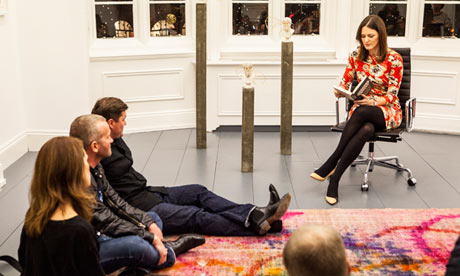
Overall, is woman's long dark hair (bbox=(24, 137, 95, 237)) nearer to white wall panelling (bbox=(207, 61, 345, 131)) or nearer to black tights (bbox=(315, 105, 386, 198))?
black tights (bbox=(315, 105, 386, 198))

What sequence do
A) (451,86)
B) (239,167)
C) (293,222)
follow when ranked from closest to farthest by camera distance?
(293,222) → (239,167) → (451,86)

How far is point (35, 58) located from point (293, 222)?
3.02 m

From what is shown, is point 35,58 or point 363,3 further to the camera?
point 363,3

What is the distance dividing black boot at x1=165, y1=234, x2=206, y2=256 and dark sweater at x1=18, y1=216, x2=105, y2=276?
46.6 inches

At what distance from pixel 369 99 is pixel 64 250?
10.6 ft

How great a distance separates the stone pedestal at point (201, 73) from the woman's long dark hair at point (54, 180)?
3.64 m

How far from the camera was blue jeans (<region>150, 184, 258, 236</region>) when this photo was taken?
12.5 feet

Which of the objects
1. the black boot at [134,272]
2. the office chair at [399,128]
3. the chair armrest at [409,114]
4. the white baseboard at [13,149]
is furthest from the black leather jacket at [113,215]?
the chair armrest at [409,114]

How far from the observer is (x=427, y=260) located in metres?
3.54

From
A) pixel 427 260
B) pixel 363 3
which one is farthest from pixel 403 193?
pixel 363 3

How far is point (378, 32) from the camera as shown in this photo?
191 inches

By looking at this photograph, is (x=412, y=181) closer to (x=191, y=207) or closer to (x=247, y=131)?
(x=247, y=131)

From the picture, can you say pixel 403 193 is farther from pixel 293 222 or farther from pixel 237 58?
pixel 237 58

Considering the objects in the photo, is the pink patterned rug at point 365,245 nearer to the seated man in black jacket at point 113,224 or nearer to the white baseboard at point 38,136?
the seated man in black jacket at point 113,224
